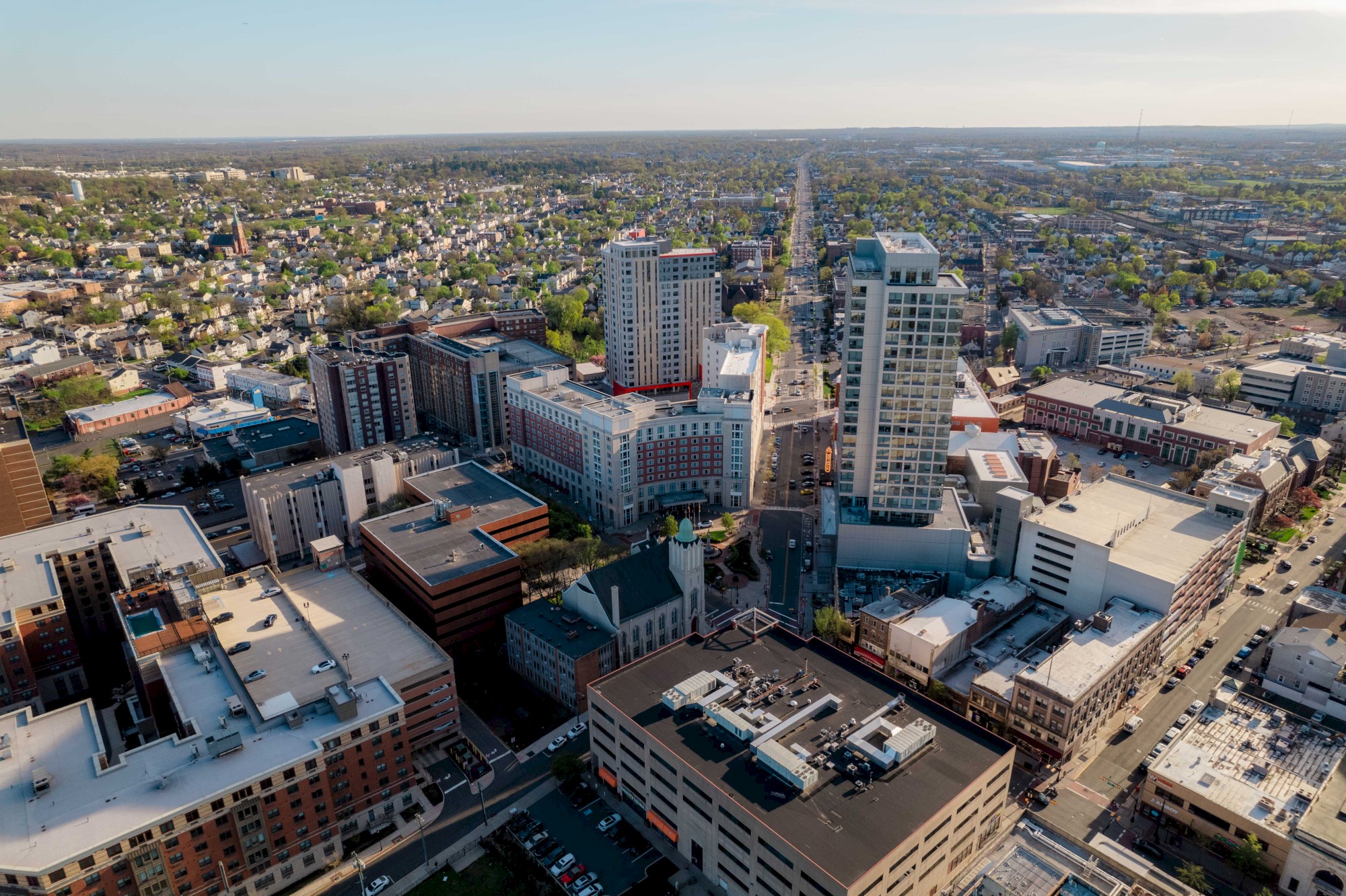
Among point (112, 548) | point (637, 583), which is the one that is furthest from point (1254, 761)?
point (112, 548)

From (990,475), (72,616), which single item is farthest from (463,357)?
(990,475)

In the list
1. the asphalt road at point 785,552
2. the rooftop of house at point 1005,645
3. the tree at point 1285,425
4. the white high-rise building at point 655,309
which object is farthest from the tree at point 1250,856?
the white high-rise building at point 655,309

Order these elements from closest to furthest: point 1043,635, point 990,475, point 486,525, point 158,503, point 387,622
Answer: point 387,622, point 1043,635, point 486,525, point 990,475, point 158,503

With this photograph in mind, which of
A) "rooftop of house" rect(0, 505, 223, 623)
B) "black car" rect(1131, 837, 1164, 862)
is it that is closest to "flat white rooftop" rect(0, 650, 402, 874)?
"rooftop of house" rect(0, 505, 223, 623)

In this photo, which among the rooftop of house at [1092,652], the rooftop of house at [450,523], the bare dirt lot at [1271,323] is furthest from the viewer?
the bare dirt lot at [1271,323]

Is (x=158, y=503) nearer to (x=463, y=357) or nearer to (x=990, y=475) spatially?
(x=463, y=357)

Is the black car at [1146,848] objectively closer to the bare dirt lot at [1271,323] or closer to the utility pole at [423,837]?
the utility pole at [423,837]
